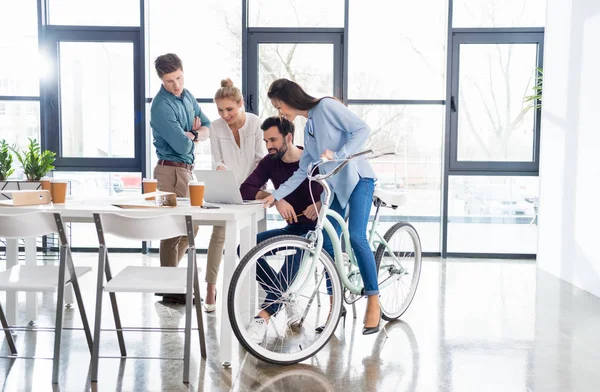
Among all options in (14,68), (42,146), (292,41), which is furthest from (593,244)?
(14,68)

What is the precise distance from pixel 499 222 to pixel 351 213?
3310 millimetres

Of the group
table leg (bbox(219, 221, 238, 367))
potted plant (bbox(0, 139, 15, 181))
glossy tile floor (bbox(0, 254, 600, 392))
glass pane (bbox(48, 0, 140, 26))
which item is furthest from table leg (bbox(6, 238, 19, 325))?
glass pane (bbox(48, 0, 140, 26))

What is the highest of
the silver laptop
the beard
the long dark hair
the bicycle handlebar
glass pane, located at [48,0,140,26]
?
glass pane, located at [48,0,140,26]

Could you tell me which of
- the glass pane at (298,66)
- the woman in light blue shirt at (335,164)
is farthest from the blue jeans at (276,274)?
the glass pane at (298,66)

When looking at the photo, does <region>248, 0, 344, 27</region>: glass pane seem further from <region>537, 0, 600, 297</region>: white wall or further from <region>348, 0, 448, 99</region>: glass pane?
<region>537, 0, 600, 297</region>: white wall

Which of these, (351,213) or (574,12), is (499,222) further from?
(351,213)

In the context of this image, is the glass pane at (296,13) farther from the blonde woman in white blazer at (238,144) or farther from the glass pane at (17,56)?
the blonde woman in white blazer at (238,144)

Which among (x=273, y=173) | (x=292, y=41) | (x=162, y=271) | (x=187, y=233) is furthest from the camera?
(x=292, y=41)

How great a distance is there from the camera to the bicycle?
2498 millimetres

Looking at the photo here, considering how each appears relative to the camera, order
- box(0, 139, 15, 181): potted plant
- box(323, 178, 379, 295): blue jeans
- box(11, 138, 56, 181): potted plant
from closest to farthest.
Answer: box(323, 178, 379, 295): blue jeans, box(0, 139, 15, 181): potted plant, box(11, 138, 56, 181): potted plant

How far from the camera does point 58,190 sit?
2764 mm

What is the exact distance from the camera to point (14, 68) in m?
5.74

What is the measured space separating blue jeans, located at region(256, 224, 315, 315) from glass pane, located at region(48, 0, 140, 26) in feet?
11.3

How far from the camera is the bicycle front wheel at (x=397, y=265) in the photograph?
3256 millimetres
